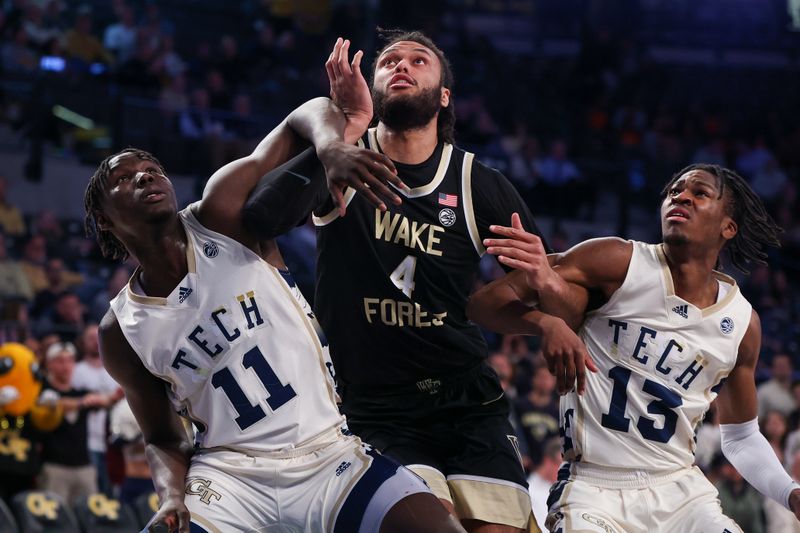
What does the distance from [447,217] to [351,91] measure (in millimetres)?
724

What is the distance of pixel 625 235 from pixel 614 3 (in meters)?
7.86

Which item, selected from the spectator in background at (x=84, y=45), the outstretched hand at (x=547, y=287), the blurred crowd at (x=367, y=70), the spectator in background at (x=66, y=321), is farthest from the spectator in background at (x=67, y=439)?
the spectator in background at (x=84, y=45)

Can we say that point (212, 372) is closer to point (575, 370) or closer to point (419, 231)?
point (419, 231)

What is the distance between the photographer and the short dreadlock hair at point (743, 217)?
496cm

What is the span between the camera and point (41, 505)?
26.5 ft

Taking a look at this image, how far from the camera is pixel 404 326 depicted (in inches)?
188

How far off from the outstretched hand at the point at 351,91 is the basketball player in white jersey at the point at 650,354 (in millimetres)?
751

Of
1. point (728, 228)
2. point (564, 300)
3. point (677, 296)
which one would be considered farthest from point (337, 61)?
point (728, 228)

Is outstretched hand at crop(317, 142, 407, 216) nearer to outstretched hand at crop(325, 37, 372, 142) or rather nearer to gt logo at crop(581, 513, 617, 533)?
outstretched hand at crop(325, 37, 372, 142)

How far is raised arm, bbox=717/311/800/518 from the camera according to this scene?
480 centimetres

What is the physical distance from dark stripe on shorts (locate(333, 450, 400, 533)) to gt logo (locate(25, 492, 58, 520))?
15.3ft

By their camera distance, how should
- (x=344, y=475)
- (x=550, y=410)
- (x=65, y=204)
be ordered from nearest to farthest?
(x=344, y=475)
(x=550, y=410)
(x=65, y=204)

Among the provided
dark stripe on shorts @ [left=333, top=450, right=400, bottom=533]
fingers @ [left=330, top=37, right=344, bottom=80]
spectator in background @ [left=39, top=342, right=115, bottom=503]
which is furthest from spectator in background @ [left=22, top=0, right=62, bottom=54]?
dark stripe on shorts @ [left=333, top=450, right=400, bottom=533]

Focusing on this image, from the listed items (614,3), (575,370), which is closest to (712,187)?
(575,370)
